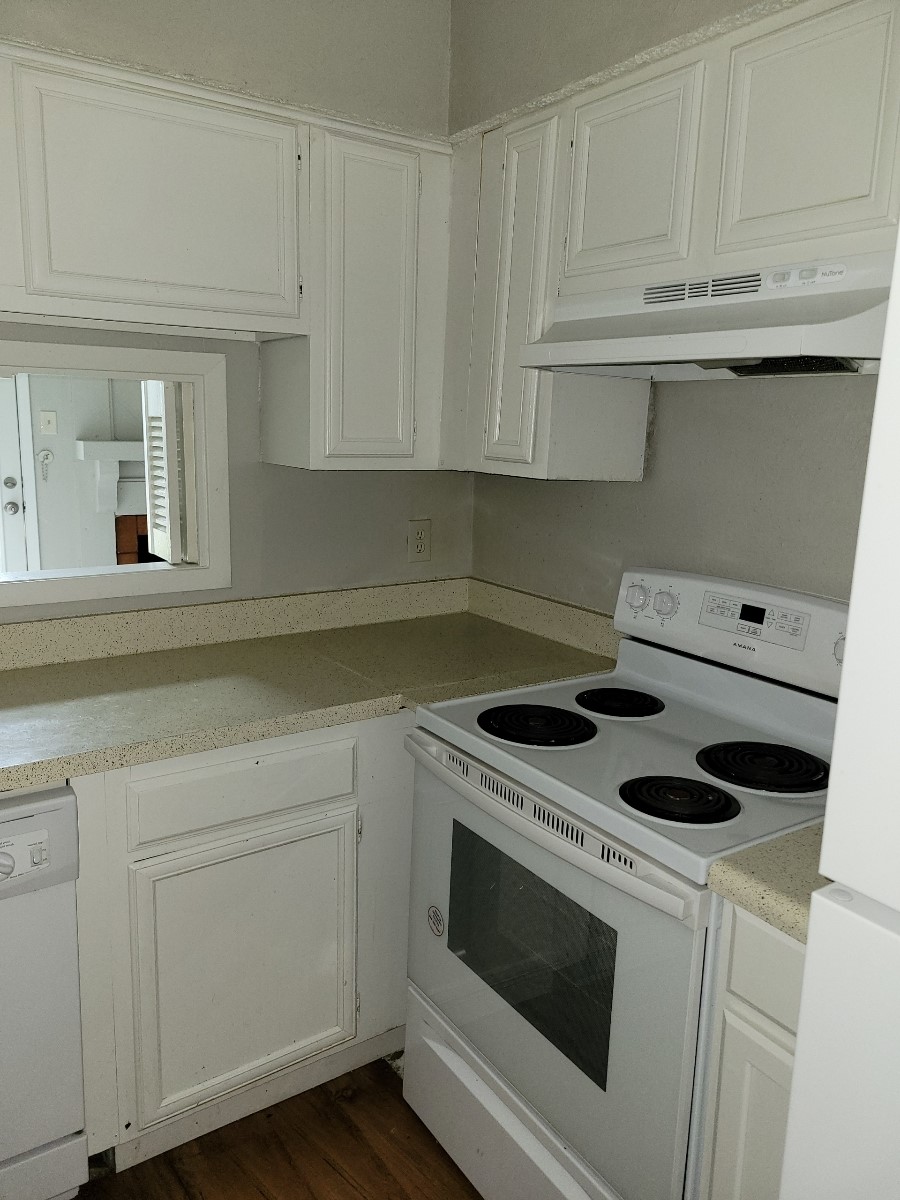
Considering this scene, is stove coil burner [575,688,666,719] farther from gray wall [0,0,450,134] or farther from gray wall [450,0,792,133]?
gray wall [0,0,450,134]

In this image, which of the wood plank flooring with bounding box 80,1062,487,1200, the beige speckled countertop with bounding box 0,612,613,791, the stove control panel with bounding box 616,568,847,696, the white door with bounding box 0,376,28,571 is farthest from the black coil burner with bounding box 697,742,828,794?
the white door with bounding box 0,376,28,571

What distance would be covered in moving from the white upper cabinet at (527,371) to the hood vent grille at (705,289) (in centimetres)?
33

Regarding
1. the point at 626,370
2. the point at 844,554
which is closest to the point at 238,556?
the point at 626,370

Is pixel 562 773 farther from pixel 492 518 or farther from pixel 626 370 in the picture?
pixel 492 518

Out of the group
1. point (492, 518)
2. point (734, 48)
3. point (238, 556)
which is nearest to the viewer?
point (734, 48)

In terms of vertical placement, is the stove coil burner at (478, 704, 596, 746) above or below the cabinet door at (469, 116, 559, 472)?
below

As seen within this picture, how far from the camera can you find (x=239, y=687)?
1.89m

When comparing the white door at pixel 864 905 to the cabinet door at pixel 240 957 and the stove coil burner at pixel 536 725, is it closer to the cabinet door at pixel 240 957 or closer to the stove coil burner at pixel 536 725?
the stove coil burner at pixel 536 725

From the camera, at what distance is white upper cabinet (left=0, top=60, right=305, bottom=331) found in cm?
163

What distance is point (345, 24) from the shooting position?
2.11 metres

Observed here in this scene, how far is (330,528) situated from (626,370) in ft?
2.97

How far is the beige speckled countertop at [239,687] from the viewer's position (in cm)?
158

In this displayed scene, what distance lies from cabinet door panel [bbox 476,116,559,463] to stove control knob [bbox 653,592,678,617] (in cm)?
42

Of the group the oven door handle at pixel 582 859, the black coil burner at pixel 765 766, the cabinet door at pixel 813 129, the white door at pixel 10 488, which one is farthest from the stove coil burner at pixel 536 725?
the white door at pixel 10 488
